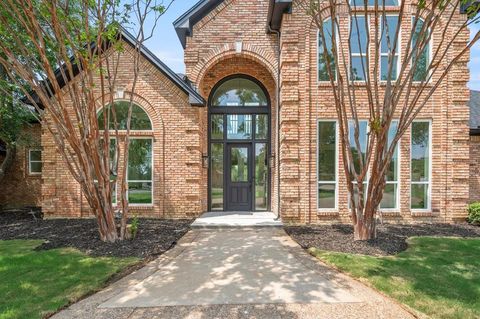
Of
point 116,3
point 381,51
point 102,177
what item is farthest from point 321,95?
point 102,177

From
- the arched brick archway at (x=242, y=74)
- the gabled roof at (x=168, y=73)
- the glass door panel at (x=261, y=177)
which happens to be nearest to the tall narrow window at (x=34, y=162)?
the gabled roof at (x=168, y=73)

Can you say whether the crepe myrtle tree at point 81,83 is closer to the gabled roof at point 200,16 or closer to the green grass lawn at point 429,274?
the gabled roof at point 200,16

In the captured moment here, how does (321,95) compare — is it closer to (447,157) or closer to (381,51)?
(381,51)

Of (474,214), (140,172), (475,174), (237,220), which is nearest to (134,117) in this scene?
(140,172)

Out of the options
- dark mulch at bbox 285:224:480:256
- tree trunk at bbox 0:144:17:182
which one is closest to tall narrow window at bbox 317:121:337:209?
dark mulch at bbox 285:224:480:256

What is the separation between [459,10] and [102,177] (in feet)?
36.3

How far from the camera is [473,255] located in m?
5.41

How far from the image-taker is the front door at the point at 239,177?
991 centimetres

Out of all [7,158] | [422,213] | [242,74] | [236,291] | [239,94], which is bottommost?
[236,291]

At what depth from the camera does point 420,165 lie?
27.6ft

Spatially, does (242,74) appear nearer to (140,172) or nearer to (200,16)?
(200,16)

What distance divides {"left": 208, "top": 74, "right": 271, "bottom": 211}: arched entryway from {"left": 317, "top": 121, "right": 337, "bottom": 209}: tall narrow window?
2143 mm

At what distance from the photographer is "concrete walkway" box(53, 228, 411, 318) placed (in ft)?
11.2

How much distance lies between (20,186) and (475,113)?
19583mm
